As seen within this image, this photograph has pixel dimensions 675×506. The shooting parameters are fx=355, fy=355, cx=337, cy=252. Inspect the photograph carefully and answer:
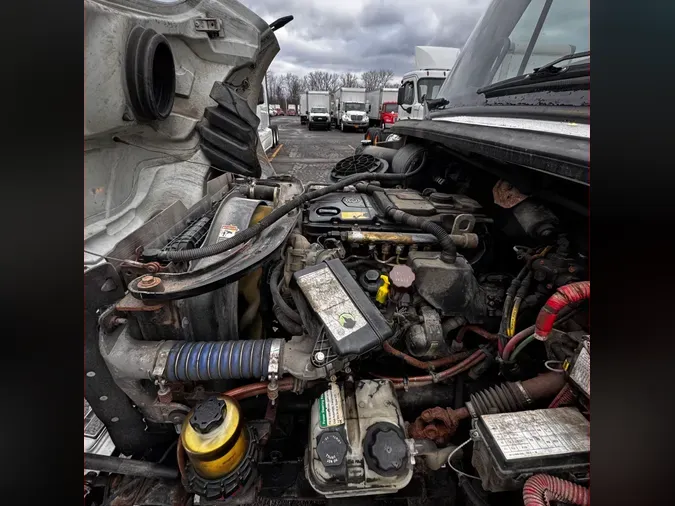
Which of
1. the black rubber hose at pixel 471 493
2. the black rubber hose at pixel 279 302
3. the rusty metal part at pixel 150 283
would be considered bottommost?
the black rubber hose at pixel 471 493

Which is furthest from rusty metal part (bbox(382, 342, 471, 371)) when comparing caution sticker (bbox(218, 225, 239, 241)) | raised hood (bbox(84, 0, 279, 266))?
raised hood (bbox(84, 0, 279, 266))

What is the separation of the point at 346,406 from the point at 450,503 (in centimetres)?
67

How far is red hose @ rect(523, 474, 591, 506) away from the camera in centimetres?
102

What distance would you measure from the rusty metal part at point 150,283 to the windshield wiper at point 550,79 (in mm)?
1879

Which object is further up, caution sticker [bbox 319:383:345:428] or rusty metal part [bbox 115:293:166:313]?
rusty metal part [bbox 115:293:166:313]

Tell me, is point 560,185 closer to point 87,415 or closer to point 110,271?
point 110,271

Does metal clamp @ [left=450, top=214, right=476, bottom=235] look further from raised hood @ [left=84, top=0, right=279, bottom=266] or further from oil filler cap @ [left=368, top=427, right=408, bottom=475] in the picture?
raised hood @ [left=84, top=0, right=279, bottom=266]

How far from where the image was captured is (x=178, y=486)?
57.2 inches

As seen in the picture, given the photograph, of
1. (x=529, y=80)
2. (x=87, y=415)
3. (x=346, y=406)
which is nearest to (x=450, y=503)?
(x=346, y=406)

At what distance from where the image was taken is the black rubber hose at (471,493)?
135 cm

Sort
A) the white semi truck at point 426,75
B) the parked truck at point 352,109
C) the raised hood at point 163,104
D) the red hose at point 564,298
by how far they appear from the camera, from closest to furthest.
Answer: the red hose at point 564,298 < the raised hood at point 163,104 < the white semi truck at point 426,75 < the parked truck at point 352,109

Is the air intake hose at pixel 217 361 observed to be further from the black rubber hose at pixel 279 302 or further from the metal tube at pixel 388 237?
the metal tube at pixel 388 237

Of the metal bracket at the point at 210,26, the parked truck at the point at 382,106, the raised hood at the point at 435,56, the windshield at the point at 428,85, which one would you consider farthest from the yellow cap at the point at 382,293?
the parked truck at the point at 382,106

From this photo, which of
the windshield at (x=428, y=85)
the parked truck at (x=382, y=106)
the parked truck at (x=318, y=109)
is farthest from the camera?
the parked truck at (x=318, y=109)
